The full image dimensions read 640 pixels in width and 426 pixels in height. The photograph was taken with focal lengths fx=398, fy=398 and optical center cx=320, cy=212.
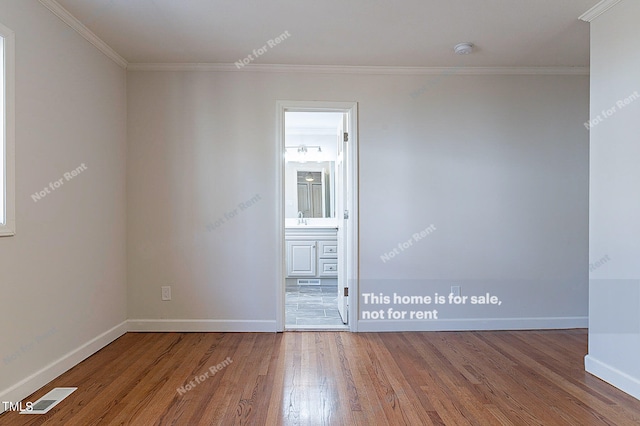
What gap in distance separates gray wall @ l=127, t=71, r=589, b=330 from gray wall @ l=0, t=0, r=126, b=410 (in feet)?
1.05

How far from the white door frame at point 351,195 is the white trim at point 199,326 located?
0.16m

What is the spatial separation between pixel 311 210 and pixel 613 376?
417 cm

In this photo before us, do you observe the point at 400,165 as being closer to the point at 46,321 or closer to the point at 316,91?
the point at 316,91

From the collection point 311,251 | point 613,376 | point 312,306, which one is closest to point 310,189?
point 311,251

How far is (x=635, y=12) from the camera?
2.25 m

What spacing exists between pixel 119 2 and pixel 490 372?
3302mm

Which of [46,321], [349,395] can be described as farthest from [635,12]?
[46,321]

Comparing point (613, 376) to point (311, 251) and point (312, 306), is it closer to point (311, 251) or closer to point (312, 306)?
point (312, 306)

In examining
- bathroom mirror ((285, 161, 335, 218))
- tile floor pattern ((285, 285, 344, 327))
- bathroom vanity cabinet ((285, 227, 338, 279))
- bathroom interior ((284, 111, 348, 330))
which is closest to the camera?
tile floor pattern ((285, 285, 344, 327))

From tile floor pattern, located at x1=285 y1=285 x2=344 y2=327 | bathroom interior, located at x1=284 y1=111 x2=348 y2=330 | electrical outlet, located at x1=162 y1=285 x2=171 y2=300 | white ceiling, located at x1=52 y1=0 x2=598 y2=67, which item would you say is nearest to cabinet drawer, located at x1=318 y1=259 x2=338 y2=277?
bathroom interior, located at x1=284 y1=111 x2=348 y2=330

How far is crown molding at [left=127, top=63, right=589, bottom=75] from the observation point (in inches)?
135

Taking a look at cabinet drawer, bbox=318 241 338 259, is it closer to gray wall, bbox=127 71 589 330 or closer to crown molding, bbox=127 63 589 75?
gray wall, bbox=127 71 589 330

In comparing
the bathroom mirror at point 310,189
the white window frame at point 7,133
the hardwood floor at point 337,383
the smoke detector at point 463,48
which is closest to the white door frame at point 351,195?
the hardwood floor at point 337,383

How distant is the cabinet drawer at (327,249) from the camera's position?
561cm
